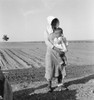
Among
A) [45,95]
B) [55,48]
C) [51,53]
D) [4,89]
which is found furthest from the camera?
[51,53]

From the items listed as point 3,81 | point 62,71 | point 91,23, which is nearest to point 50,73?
point 62,71

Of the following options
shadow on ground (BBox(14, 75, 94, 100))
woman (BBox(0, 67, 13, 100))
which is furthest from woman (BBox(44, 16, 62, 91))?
woman (BBox(0, 67, 13, 100))

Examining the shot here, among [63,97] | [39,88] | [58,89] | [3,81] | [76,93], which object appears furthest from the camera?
[39,88]

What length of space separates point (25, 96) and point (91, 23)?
6.14 ft

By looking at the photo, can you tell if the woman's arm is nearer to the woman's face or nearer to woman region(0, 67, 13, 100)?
the woman's face

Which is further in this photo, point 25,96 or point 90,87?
point 90,87

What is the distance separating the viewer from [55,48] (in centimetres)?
486

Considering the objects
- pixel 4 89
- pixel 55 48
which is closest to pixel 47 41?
pixel 55 48

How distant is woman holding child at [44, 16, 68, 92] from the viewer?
4.86 metres

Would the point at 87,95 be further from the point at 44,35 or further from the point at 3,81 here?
the point at 3,81

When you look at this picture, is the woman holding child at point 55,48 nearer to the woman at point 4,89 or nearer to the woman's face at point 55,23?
the woman's face at point 55,23

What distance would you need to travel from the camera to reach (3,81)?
3.09 meters

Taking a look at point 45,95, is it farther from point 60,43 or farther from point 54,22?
point 54,22

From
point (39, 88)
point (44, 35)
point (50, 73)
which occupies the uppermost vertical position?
point (44, 35)
